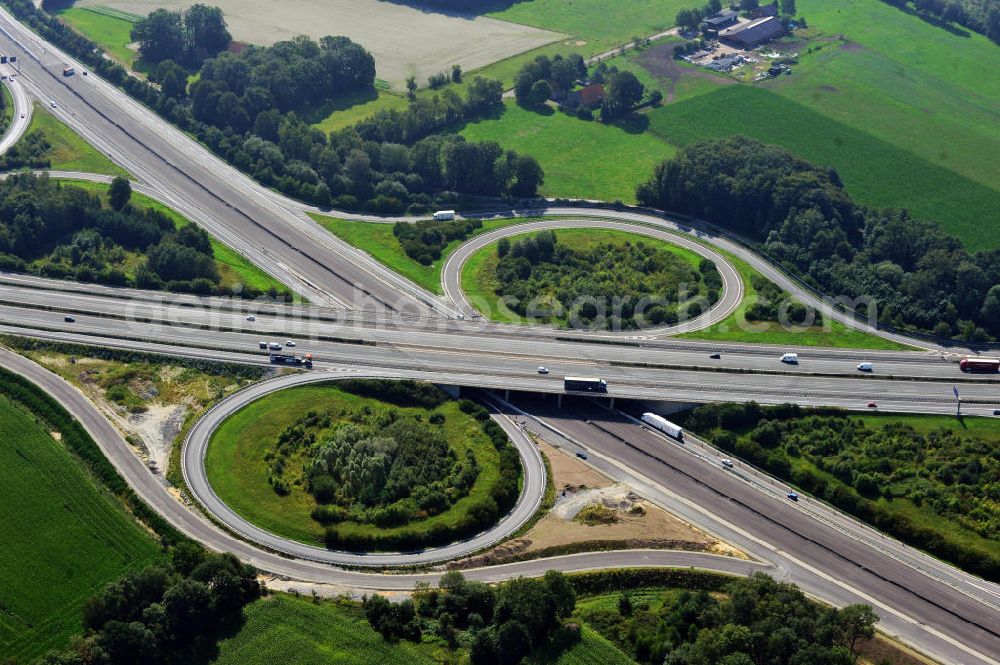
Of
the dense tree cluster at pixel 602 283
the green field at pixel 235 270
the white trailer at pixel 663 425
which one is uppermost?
the dense tree cluster at pixel 602 283

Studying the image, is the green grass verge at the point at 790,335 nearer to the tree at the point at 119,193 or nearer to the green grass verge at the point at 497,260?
the green grass verge at the point at 497,260

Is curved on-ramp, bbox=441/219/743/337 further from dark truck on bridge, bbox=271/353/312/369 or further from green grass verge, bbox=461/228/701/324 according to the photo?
dark truck on bridge, bbox=271/353/312/369

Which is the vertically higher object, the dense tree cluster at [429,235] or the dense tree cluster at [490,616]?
the dense tree cluster at [429,235]

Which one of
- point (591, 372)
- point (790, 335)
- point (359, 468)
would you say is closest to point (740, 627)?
point (359, 468)

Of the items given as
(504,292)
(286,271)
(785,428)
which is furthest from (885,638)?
(286,271)

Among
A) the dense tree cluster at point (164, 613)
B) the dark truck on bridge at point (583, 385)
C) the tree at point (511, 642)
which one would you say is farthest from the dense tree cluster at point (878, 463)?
the dense tree cluster at point (164, 613)

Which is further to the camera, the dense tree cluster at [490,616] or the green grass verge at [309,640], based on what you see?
the dense tree cluster at [490,616]

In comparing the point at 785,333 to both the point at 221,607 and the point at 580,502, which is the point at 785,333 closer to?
the point at 580,502
